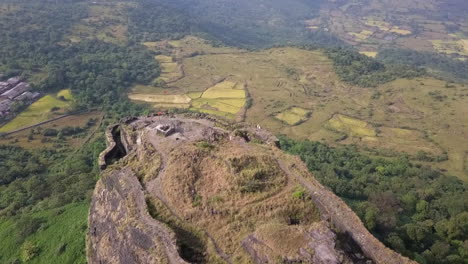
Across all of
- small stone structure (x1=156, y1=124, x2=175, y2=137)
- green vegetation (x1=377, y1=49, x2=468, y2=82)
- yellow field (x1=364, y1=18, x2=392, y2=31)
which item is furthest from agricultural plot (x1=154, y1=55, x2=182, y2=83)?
yellow field (x1=364, y1=18, x2=392, y2=31)

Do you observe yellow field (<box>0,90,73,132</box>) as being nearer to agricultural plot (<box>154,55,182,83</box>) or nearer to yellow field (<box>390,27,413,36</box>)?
agricultural plot (<box>154,55,182,83</box>)

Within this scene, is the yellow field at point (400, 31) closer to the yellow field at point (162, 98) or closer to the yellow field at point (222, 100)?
the yellow field at point (222, 100)

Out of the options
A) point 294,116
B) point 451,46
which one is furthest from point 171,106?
point 451,46

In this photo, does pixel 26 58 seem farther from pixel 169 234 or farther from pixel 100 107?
pixel 169 234

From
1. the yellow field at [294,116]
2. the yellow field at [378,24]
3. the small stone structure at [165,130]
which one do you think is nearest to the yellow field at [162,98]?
the yellow field at [294,116]

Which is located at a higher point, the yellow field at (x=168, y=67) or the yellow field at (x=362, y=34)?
the yellow field at (x=168, y=67)

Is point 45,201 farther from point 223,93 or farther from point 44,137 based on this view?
point 223,93
